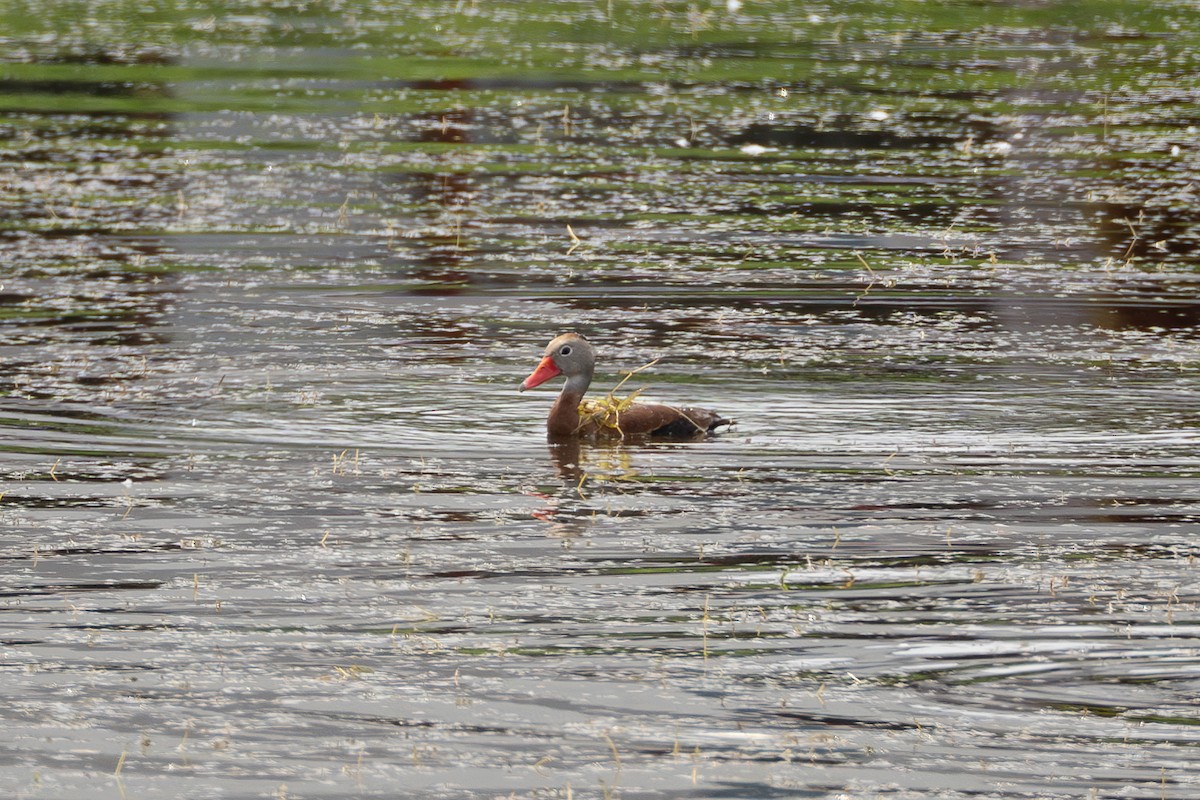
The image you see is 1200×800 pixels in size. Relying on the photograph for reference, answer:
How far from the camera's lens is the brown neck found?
1024 cm

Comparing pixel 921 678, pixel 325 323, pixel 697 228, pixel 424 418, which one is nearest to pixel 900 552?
pixel 921 678

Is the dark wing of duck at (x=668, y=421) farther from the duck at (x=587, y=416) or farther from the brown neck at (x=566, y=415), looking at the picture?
the brown neck at (x=566, y=415)

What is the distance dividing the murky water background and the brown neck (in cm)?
30

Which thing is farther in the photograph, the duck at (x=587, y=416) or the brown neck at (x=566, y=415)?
the brown neck at (x=566, y=415)

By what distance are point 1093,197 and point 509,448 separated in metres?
7.62

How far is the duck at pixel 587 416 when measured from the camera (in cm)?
1007

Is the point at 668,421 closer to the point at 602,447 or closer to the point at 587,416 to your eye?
the point at 602,447

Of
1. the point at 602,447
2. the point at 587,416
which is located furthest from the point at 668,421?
the point at 587,416

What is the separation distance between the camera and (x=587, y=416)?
33.9 ft

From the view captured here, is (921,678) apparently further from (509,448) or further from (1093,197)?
(1093,197)

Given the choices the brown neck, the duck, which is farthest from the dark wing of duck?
the brown neck

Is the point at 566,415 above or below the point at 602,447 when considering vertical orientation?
above

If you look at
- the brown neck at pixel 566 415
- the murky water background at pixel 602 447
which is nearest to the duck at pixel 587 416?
the brown neck at pixel 566 415

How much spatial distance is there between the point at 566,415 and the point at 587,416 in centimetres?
13
